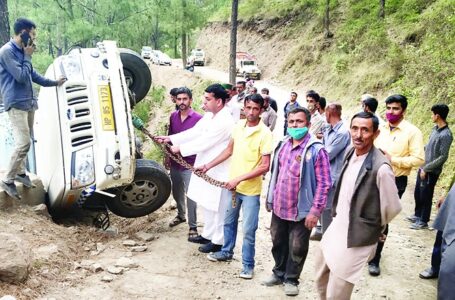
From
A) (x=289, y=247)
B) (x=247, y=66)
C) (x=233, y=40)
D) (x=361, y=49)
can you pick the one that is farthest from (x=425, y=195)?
(x=247, y=66)

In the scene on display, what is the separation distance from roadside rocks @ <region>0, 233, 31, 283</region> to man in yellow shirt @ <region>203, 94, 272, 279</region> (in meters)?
1.91

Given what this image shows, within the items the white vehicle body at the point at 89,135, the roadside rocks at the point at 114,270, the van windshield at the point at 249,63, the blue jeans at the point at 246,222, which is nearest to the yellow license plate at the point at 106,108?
the white vehicle body at the point at 89,135

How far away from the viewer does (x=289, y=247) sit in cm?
403

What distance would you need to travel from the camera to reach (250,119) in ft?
13.8

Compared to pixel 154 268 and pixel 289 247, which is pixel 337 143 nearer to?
pixel 289 247

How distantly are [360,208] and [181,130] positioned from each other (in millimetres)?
2830

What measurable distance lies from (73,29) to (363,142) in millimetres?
33166

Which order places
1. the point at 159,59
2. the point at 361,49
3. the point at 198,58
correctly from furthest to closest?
the point at 198,58, the point at 159,59, the point at 361,49

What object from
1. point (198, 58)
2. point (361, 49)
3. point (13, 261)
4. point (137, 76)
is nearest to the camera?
point (13, 261)

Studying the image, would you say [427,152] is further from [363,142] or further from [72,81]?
[72,81]

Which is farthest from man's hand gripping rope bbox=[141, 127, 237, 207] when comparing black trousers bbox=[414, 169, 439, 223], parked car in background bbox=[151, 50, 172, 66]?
parked car in background bbox=[151, 50, 172, 66]

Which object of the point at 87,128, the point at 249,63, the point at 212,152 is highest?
the point at 249,63

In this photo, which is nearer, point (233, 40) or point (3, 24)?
point (3, 24)

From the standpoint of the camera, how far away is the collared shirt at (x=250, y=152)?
4162 mm
